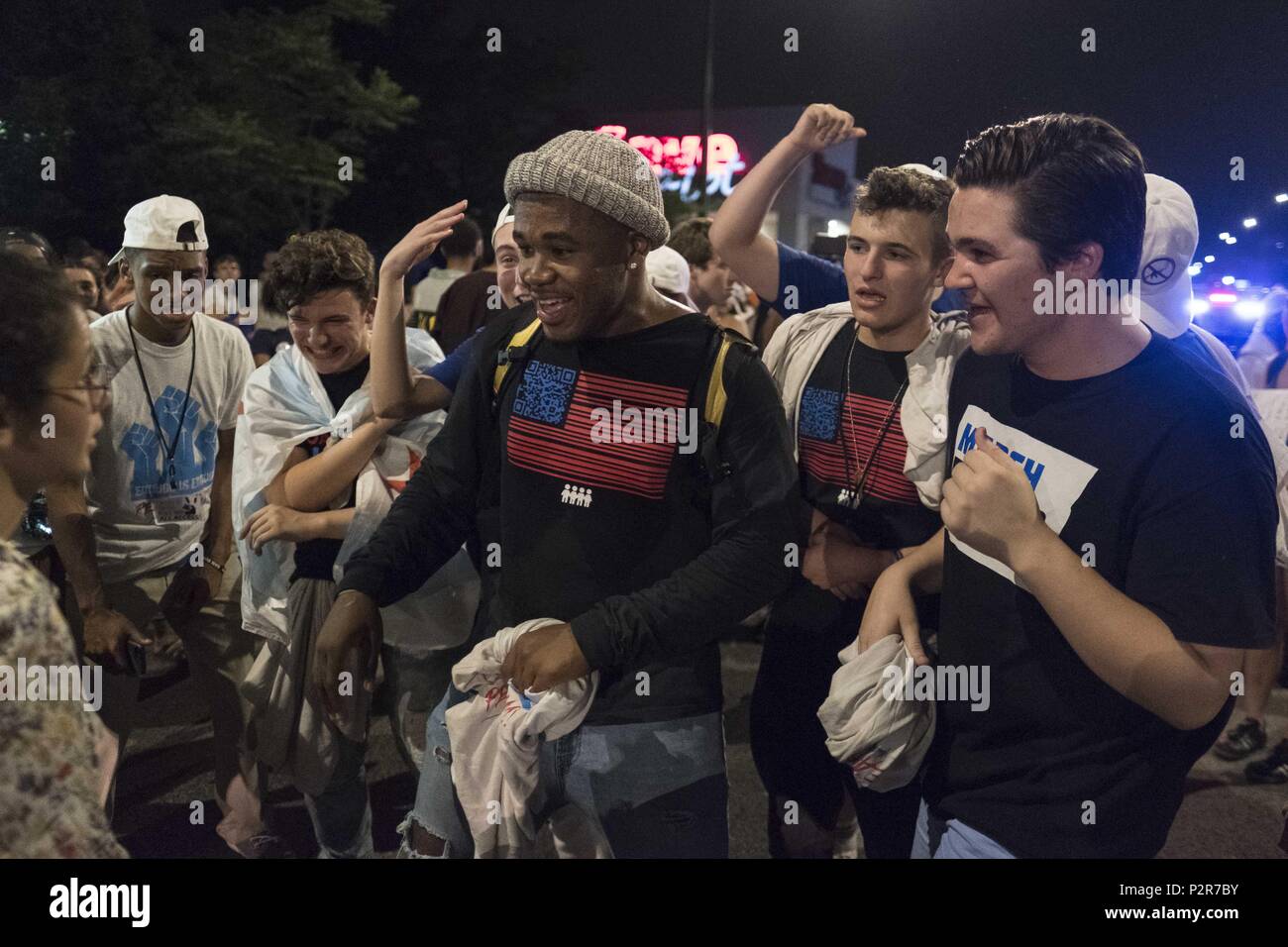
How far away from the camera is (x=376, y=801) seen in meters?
4.18

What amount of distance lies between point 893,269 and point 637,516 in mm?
1112

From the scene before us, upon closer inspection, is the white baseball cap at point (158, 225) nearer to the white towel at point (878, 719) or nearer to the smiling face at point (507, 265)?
the smiling face at point (507, 265)

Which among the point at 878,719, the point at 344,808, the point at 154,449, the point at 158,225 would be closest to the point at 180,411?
the point at 154,449

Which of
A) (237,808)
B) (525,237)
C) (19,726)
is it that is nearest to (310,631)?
(237,808)

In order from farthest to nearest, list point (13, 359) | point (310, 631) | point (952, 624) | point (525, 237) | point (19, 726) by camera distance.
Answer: point (310, 631)
point (525, 237)
point (952, 624)
point (13, 359)
point (19, 726)

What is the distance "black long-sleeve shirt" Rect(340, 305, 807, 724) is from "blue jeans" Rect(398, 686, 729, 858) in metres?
0.04

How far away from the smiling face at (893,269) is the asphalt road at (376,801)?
6.75ft

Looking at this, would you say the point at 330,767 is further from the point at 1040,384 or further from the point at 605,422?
the point at 1040,384

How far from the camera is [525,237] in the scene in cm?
212

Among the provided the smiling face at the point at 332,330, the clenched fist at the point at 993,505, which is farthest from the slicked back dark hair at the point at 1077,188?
the smiling face at the point at 332,330

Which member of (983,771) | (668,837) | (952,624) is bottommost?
(668,837)

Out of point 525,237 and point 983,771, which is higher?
point 525,237

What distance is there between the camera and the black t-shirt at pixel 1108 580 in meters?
1.59

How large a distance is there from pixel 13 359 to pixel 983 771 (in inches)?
70.4
